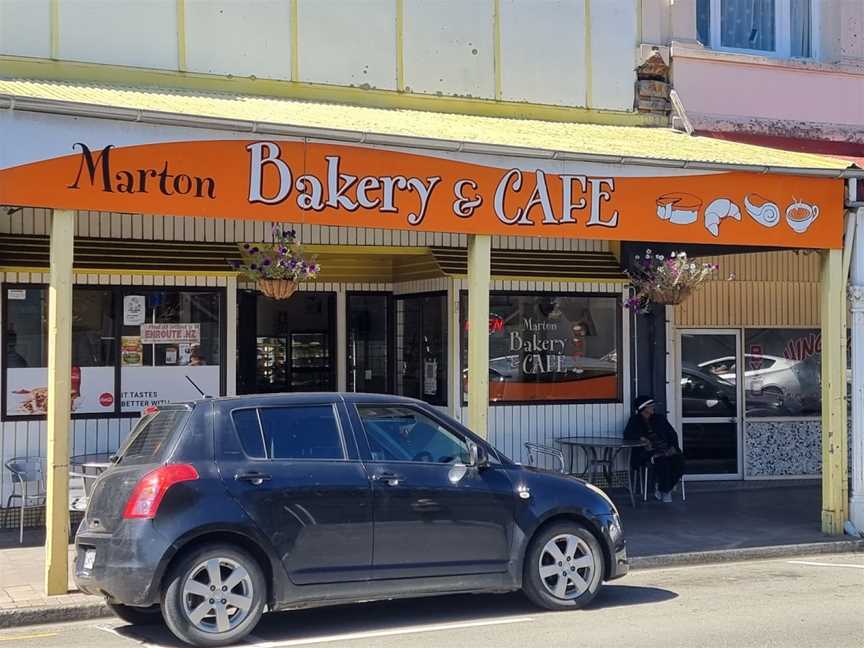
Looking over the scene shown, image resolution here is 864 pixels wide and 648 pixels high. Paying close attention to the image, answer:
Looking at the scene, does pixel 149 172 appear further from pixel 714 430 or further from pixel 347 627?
pixel 714 430

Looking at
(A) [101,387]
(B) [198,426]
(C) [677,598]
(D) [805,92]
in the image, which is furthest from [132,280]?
(D) [805,92]

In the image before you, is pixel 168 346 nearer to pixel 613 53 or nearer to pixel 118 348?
pixel 118 348

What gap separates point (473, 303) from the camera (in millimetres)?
10992

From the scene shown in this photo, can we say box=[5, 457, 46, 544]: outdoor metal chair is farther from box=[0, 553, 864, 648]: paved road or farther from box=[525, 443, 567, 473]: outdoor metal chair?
box=[525, 443, 567, 473]: outdoor metal chair

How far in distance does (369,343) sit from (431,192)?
16.4 feet

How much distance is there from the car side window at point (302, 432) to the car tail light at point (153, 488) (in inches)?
24.9

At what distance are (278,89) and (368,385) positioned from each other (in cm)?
421

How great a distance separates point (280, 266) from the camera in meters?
12.1

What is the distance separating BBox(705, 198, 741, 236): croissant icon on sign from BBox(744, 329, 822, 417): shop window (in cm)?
452

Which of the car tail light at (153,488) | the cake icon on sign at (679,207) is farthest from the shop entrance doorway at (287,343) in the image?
the car tail light at (153,488)

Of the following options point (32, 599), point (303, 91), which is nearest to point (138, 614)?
point (32, 599)

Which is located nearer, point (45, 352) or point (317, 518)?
point (317, 518)

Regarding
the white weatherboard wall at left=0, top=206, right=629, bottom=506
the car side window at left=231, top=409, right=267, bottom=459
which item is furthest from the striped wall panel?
the car side window at left=231, top=409, right=267, bottom=459

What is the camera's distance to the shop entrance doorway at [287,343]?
1486 cm
